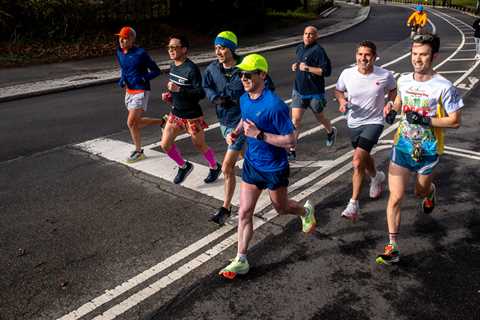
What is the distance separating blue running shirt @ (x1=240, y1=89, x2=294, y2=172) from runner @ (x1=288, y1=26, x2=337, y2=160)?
3.19 metres

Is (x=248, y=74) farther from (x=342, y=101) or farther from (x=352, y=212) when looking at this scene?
(x=352, y=212)

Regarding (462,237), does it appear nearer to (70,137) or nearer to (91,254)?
(91,254)

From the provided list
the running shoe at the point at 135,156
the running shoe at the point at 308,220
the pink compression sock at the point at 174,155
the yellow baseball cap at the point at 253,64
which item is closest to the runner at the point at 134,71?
the running shoe at the point at 135,156

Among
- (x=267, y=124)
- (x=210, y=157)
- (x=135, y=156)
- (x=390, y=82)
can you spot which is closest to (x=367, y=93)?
(x=390, y=82)

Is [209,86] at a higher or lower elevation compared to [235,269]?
higher

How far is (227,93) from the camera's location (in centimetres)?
564

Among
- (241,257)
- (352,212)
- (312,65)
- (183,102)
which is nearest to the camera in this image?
(241,257)

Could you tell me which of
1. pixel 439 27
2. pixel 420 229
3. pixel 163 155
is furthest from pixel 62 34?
pixel 439 27

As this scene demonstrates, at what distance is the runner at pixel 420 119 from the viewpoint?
4426 mm

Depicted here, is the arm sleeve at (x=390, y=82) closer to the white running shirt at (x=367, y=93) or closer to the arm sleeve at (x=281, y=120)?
the white running shirt at (x=367, y=93)

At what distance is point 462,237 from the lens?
5.23 m

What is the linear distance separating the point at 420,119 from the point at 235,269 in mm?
2308

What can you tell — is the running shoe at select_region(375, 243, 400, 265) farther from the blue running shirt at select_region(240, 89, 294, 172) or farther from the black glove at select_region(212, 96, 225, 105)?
the black glove at select_region(212, 96, 225, 105)

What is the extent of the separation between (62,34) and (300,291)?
1920 centimetres
